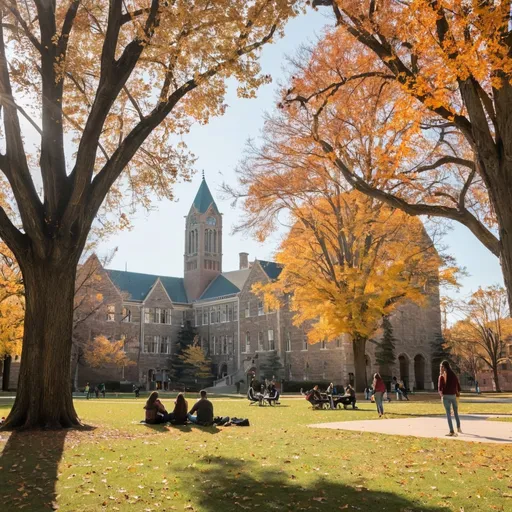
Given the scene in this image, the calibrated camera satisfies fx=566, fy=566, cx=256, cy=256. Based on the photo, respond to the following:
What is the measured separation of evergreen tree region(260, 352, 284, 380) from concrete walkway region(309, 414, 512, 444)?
3676 centimetres

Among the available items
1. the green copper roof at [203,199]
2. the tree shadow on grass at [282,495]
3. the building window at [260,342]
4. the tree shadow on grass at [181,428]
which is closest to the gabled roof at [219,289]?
the building window at [260,342]

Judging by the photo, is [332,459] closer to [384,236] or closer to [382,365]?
[384,236]

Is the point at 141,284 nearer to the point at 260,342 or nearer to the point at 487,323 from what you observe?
the point at 260,342

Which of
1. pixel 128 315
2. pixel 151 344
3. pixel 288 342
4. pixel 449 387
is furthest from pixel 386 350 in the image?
pixel 449 387

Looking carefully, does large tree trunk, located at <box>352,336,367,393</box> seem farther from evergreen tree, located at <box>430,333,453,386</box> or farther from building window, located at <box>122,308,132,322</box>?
building window, located at <box>122,308,132,322</box>

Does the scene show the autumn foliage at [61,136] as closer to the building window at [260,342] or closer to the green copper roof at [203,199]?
the building window at [260,342]

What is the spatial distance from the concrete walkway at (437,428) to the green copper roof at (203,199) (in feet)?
210

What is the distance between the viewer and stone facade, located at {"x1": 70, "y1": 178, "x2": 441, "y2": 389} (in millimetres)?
A: 52062

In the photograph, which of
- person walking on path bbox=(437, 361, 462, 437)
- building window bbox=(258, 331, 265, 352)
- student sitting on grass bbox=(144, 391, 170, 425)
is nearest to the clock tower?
building window bbox=(258, 331, 265, 352)

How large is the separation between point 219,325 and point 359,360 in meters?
35.1

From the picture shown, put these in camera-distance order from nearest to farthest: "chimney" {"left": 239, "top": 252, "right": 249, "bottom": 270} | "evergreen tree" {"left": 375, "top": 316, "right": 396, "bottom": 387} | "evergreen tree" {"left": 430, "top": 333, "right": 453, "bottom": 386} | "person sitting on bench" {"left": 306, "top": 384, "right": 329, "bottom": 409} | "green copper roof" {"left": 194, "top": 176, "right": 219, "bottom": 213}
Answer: "person sitting on bench" {"left": 306, "top": 384, "right": 329, "bottom": 409} → "evergreen tree" {"left": 375, "top": 316, "right": 396, "bottom": 387} → "evergreen tree" {"left": 430, "top": 333, "right": 453, "bottom": 386} → "chimney" {"left": 239, "top": 252, "right": 249, "bottom": 270} → "green copper roof" {"left": 194, "top": 176, "right": 219, "bottom": 213}

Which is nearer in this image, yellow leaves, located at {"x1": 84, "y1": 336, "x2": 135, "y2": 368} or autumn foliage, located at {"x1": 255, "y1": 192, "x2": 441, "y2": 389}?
autumn foliage, located at {"x1": 255, "y1": 192, "x2": 441, "y2": 389}

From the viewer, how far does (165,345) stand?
65.8 meters

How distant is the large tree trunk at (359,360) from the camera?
98.5 feet
